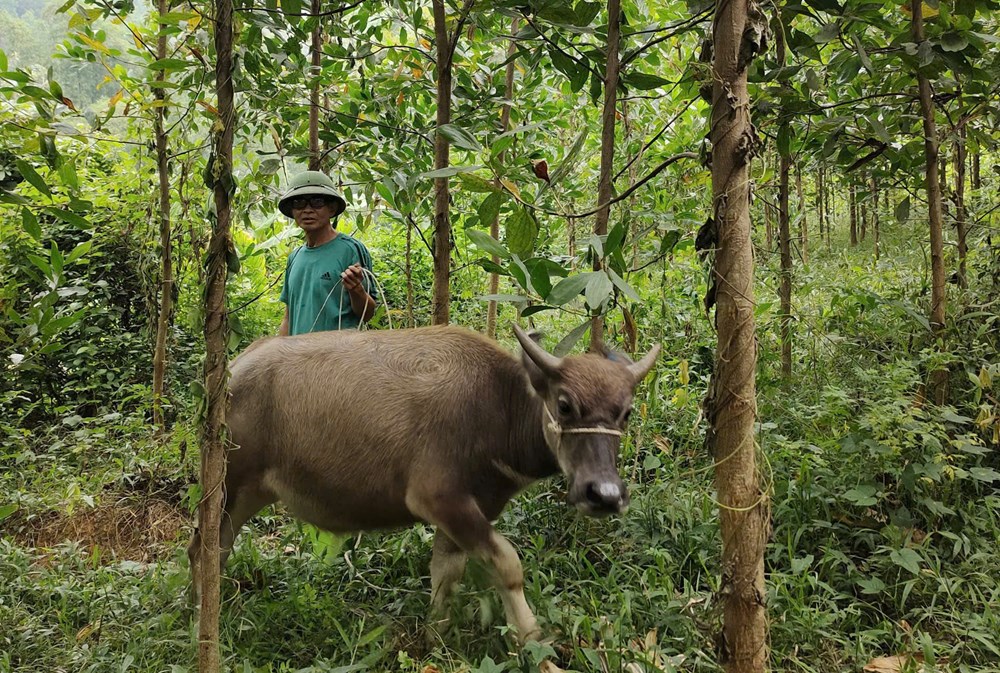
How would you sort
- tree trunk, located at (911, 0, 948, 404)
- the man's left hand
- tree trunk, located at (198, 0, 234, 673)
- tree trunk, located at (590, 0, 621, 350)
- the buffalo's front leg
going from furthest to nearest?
the man's left hand, tree trunk, located at (911, 0, 948, 404), tree trunk, located at (590, 0, 621, 350), the buffalo's front leg, tree trunk, located at (198, 0, 234, 673)

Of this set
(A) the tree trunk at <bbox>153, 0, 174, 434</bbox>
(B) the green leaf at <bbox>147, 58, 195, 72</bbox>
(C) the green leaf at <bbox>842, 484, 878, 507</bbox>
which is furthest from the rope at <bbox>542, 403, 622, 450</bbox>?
(A) the tree trunk at <bbox>153, 0, 174, 434</bbox>

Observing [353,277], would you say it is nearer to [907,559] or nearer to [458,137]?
[458,137]

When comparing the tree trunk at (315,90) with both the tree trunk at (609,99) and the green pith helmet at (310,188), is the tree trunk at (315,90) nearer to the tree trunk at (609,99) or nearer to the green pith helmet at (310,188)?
the green pith helmet at (310,188)

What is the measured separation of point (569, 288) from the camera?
222cm

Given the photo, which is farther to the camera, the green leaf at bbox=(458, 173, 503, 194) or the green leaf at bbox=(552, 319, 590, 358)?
the green leaf at bbox=(552, 319, 590, 358)

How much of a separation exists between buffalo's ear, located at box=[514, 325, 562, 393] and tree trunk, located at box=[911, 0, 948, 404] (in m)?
2.27

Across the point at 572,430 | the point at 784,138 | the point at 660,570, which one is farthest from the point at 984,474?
the point at 572,430

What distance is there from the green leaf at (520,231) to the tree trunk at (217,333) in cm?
104

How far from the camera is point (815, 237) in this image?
50.6 feet

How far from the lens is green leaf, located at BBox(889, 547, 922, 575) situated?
296cm

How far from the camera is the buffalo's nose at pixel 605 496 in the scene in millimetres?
2650

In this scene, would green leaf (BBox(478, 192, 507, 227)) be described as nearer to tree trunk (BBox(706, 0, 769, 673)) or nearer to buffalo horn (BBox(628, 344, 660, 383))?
tree trunk (BBox(706, 0, 769, 673))

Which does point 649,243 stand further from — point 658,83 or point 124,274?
point 124,274

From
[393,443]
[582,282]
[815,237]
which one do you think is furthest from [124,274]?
[815,237]
